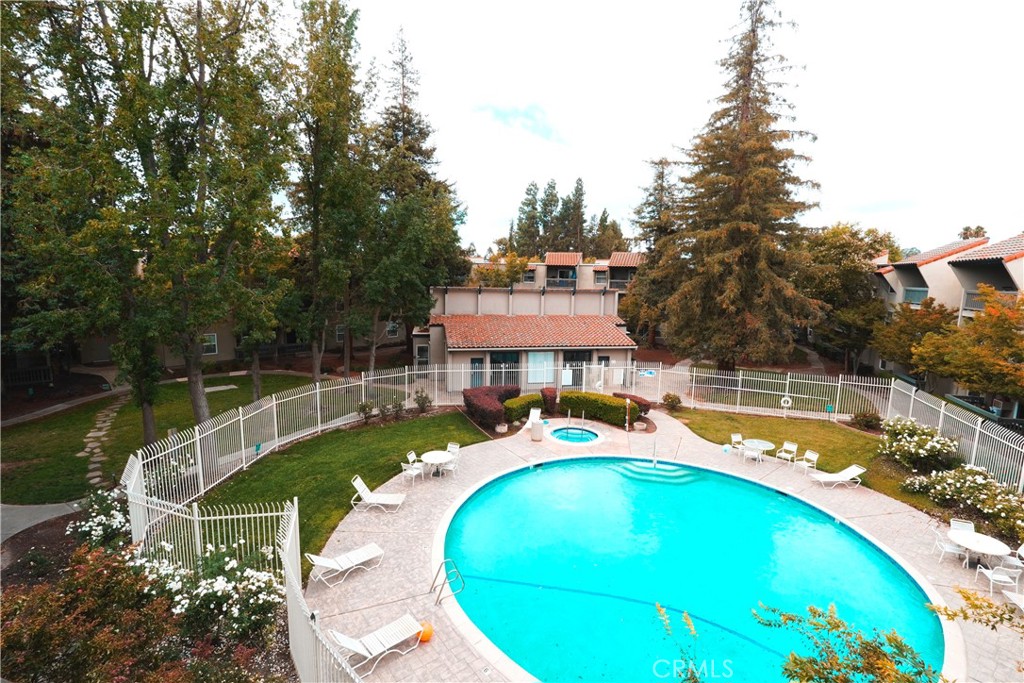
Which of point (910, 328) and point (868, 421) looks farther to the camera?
point (910, 328)

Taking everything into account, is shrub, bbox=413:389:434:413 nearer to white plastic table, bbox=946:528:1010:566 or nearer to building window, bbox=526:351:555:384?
building window, bbox=526:351:555:384

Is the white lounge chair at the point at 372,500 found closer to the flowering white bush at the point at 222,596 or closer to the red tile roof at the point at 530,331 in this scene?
the flowering white bush at the point at 222,596

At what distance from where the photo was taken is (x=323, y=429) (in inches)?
722

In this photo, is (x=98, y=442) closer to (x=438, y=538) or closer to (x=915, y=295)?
(x=438, y=538)

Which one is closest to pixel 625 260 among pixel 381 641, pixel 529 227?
pixel 529 227

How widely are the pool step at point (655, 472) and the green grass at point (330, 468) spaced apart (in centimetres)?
564

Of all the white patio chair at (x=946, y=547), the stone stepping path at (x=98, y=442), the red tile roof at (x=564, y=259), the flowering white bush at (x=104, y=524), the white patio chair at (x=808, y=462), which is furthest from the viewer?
the red tile roof at (x=564, y=259)

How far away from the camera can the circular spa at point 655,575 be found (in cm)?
841

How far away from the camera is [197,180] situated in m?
13.1

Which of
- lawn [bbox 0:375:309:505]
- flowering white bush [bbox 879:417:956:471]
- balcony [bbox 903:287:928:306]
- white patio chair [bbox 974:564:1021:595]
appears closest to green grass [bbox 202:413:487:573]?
lawn [bbox 0:375:309:505]

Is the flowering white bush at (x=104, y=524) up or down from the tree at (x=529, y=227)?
down

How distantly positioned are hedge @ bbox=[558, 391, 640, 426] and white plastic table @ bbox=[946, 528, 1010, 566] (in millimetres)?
10761

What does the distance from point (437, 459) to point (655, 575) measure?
7.15 m

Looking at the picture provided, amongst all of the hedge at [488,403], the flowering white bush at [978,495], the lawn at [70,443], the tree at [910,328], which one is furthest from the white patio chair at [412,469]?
the tree at [910,328]
